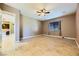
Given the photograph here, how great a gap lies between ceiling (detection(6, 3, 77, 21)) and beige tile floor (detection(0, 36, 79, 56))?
0.57m

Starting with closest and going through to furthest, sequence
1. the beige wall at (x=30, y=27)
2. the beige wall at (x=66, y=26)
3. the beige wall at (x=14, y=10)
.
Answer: the beige wall at (x=14, y=10)
the beige wall at (x=66, y=26)
the beige wall at (x=30, y=27)

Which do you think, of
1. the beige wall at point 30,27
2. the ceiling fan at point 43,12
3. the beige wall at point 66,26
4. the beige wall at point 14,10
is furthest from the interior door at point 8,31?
the beige wall at point 66,26

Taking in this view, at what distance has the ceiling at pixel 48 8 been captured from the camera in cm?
209

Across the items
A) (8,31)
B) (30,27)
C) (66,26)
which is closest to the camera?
(8,31)

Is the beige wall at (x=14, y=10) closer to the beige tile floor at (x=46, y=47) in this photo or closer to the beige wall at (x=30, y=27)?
the beige wall at (x=30, y=27)

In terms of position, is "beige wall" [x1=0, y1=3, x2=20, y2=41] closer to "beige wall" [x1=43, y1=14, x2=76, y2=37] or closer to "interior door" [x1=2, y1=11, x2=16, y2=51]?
"interior door" [x1=2, y1=11, x2=16, y2=51]

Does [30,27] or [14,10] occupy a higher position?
[14,10]

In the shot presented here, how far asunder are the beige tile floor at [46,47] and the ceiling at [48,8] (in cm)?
57

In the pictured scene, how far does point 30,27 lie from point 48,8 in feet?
2.16

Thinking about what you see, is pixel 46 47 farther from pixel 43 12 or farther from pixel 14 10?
pixel 14 10

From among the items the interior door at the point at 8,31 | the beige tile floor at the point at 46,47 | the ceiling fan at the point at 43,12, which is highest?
the ceiling fan at the point at 43,12

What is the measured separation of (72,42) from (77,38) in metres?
0.15

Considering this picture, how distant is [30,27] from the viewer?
93.9 inches

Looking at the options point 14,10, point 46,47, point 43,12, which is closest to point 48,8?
point 43,12
